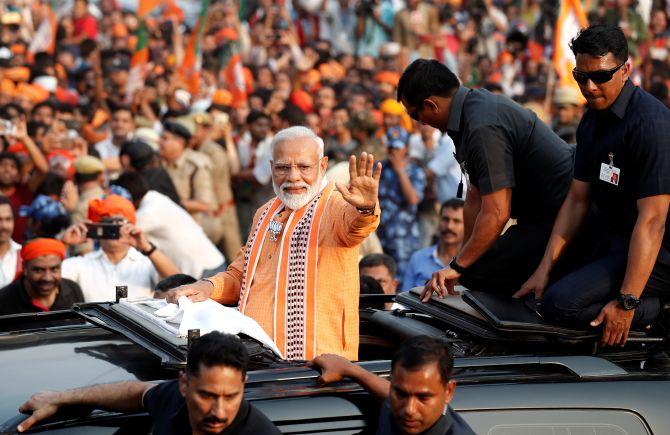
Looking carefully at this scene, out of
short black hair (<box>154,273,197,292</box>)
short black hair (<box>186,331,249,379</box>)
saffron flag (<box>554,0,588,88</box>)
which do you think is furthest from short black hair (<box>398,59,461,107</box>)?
saffron flag (<box>554,0,588,88</box>)

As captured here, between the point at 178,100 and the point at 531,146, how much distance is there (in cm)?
1027

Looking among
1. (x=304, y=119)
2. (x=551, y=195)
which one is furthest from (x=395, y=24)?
(x=551, y=195)

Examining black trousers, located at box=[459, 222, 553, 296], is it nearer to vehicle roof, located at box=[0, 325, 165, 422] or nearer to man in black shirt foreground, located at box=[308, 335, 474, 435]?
man in black shirt foreground, located at box=[308, 335, 474, 435]

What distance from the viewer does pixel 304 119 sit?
12570mm

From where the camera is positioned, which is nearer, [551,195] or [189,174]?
[551,195]

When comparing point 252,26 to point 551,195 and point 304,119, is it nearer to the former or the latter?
point 304,119

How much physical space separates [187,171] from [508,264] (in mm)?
6452

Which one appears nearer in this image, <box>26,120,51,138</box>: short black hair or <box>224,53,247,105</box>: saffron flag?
<box>26,120,51,138</box>: short black hair

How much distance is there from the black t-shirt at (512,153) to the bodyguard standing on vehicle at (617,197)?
27 cm

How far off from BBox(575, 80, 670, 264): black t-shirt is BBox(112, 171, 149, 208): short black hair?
16.0 ft

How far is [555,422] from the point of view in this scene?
3.85 meters

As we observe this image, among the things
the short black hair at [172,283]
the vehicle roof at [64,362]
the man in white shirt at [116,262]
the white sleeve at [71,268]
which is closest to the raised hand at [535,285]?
the vehicle roof at [64,362]

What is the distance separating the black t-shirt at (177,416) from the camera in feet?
11.6

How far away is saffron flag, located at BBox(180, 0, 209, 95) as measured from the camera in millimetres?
16109
